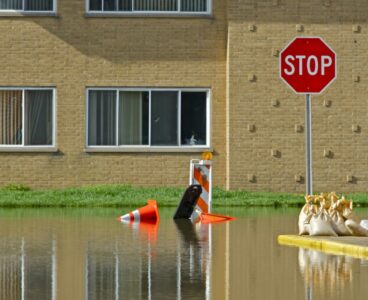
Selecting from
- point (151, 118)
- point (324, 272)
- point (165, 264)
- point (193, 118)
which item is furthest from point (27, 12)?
point (324, 272)

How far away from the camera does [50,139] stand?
35375mm

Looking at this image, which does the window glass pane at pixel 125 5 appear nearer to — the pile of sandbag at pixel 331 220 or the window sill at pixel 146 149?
the window sill at pixel 146 149

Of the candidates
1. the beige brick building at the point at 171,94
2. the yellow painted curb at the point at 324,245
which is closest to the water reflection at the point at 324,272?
the yellow painted curb at the point at 324,245

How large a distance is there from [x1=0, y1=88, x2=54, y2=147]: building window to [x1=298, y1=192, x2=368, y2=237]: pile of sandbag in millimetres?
16524

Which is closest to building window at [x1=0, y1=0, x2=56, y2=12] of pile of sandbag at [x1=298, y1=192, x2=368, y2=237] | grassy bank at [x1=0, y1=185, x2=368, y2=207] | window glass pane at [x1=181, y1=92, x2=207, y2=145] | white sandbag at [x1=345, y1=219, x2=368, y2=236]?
window glass pane at [x1=181, y1=92, x2=207, y2=145]

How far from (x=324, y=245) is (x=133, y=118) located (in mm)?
17847

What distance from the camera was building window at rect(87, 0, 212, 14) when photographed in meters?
35.4

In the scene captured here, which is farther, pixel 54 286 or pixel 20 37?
pixel 20 37

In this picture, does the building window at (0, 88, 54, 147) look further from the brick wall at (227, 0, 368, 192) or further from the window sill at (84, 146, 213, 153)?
the brick wall at (227, 0, 368, 192)

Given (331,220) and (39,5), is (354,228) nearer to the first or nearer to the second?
(331,220)

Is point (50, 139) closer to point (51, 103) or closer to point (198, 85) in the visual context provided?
point (51, 103)

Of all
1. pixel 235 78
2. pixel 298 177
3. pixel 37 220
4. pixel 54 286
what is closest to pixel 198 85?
pixel 235 78

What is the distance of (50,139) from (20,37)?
2.96 meters

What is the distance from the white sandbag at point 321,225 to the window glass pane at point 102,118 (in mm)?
16425
